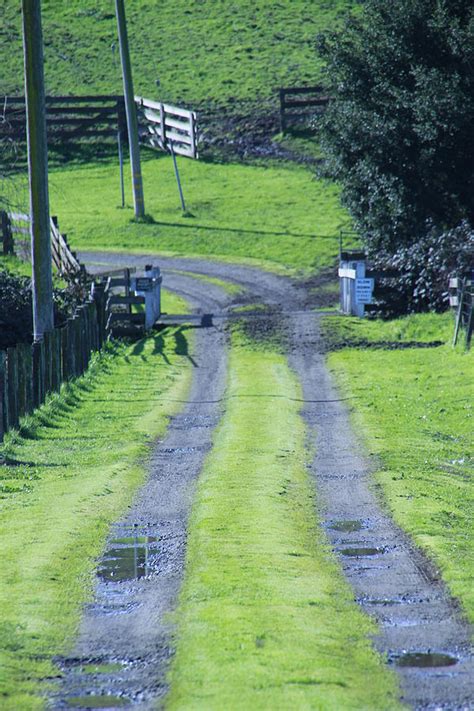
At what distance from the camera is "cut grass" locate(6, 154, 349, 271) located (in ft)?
146

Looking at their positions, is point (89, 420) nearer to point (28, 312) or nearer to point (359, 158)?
point (28, 312)

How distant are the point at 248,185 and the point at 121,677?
45549mm

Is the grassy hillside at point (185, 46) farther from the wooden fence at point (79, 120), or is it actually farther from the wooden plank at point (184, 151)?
the wooden plank at point (184, 151)

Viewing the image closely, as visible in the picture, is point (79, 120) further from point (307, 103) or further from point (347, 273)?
point (347, 273)

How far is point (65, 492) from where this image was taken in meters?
14.7

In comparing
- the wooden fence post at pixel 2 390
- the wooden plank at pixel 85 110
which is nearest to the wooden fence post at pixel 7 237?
the wooden plank at pixel 85 110

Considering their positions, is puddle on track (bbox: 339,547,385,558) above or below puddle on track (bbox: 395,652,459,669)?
below

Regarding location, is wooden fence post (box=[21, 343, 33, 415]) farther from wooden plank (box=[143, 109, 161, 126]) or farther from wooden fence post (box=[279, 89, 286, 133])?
wooden plank (box=[143, 109, 161, 126])

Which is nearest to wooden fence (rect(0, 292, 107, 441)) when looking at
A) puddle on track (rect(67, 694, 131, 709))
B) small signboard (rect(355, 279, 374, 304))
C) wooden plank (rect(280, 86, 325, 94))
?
small signboard (rect(355, 279, 374, 304))

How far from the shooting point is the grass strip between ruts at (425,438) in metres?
12.0

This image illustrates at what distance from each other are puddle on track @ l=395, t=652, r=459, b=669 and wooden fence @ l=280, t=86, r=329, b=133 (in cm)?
5003

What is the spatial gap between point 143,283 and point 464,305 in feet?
29.6

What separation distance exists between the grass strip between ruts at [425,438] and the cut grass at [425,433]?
0.03 feet

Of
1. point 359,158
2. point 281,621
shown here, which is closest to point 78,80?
point 359,158
